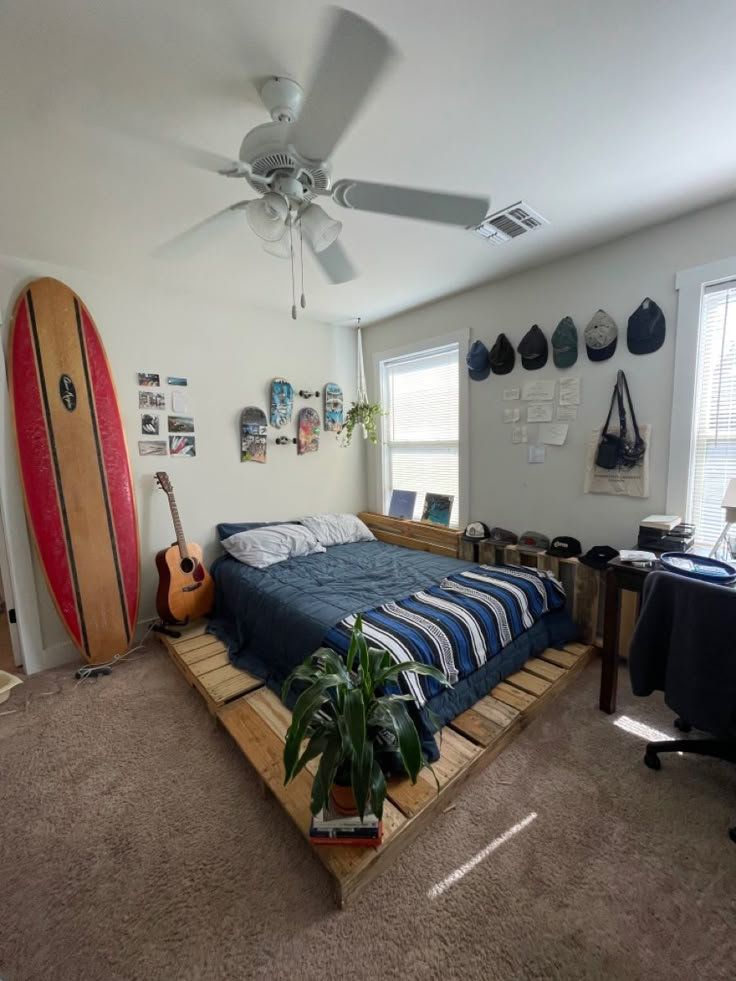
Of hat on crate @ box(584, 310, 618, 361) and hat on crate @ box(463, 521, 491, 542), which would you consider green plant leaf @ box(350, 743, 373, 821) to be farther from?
hat on crate @ box(584, 310, 618, 361)

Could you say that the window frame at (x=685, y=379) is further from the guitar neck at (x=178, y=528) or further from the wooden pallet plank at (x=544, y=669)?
the guitar neck at (x=178, y=528)

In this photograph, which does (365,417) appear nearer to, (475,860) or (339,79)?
(339,79)

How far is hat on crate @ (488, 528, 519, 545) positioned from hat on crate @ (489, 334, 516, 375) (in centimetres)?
115

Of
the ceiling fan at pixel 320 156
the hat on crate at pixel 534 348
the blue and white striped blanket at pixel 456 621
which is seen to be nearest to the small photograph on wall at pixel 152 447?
the ceiling fan at pixel 320 156

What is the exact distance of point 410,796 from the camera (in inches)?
55.6

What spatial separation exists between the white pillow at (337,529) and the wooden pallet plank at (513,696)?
1.78m

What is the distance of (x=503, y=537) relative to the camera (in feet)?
9.53

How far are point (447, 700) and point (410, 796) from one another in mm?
423

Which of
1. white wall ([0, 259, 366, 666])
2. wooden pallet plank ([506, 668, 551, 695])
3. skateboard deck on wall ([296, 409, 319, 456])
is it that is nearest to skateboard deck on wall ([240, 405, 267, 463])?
white wall ([0, 259, 366, 666])

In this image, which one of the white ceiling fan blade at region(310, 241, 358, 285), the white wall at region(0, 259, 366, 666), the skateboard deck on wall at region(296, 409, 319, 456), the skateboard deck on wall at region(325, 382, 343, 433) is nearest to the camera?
the white ceiling fan blade at region(310, 241, 358, 285)

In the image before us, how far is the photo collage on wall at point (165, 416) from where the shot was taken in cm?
277

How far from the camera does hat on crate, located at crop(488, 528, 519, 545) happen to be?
2865mm

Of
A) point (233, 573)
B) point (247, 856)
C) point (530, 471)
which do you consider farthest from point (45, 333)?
point (530, 471)

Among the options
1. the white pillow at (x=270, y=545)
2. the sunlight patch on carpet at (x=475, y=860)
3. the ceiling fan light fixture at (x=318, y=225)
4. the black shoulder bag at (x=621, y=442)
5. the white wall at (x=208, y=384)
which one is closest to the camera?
the sunlight patch on carpet at (x=475, y=860)
